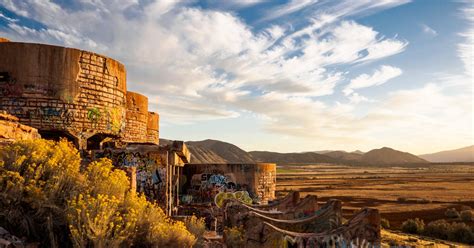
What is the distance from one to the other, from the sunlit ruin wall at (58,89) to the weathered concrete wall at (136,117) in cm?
735

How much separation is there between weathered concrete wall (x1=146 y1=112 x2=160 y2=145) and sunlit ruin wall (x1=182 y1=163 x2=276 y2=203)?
8.32 metres

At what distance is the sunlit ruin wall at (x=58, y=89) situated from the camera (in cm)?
1157

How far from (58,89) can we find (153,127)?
14.0m

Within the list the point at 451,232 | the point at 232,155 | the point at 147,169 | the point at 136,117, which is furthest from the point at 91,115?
the point at 232,155

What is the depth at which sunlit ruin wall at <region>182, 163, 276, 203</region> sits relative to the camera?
1700cm

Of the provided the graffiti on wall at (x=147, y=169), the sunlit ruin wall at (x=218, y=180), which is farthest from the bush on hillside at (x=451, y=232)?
the graffiti on wall at (x=147, y=169)

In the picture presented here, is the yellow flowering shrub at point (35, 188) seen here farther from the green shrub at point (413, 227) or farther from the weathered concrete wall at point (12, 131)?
the green shrub at point (413, 227)

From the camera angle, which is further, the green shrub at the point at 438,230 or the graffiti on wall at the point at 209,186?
the green shrub at the point at 438,230

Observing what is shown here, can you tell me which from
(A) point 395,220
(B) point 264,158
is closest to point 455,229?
(A) point 395,220

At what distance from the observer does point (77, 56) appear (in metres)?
12.2

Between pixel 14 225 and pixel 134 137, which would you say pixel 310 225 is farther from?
pixel 134 137

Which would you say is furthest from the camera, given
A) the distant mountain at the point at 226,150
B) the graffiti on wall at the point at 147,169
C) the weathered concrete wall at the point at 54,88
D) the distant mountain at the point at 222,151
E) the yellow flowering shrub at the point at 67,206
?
the distant mountain at the point at 226,150

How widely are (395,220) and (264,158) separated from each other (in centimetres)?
14813

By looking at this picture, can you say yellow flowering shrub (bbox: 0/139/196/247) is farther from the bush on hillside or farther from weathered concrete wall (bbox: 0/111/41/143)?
the bush on hillside
